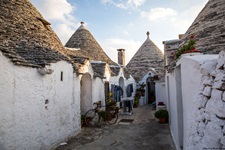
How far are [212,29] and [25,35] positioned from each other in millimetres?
6827

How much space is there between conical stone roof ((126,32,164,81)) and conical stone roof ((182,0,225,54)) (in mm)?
11208

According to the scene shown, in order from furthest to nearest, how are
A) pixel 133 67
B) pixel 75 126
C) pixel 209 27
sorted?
1. pixel 133 67
2. pixel 75 126
3. pixel 209 27

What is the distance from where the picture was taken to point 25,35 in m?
5.87

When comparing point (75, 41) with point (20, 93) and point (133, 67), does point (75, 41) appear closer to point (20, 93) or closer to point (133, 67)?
point (133, 67)

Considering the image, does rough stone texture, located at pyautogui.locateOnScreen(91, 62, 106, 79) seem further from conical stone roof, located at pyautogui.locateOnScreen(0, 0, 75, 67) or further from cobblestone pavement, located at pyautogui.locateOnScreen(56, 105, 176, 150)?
conical stone roof, located at pyautogui.locateOnScreen(0, 0, 75, 67)

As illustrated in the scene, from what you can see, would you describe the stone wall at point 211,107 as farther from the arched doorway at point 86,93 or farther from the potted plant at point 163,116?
the arched doorway at point 86,93

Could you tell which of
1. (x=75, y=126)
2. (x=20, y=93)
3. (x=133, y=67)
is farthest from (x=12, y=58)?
(x=133, y=67)

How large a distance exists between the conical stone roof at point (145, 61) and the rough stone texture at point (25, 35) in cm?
1242

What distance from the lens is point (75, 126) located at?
272 inches

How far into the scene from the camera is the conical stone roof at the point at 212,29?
464 cm

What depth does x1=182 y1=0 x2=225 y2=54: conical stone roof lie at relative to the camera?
4.64 metres

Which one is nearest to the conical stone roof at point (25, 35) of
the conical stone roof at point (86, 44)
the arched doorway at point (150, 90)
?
the conical stone roof at point (86, 44)

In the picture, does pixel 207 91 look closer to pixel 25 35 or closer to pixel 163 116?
pixel 25 35

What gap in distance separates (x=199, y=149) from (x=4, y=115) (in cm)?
411
